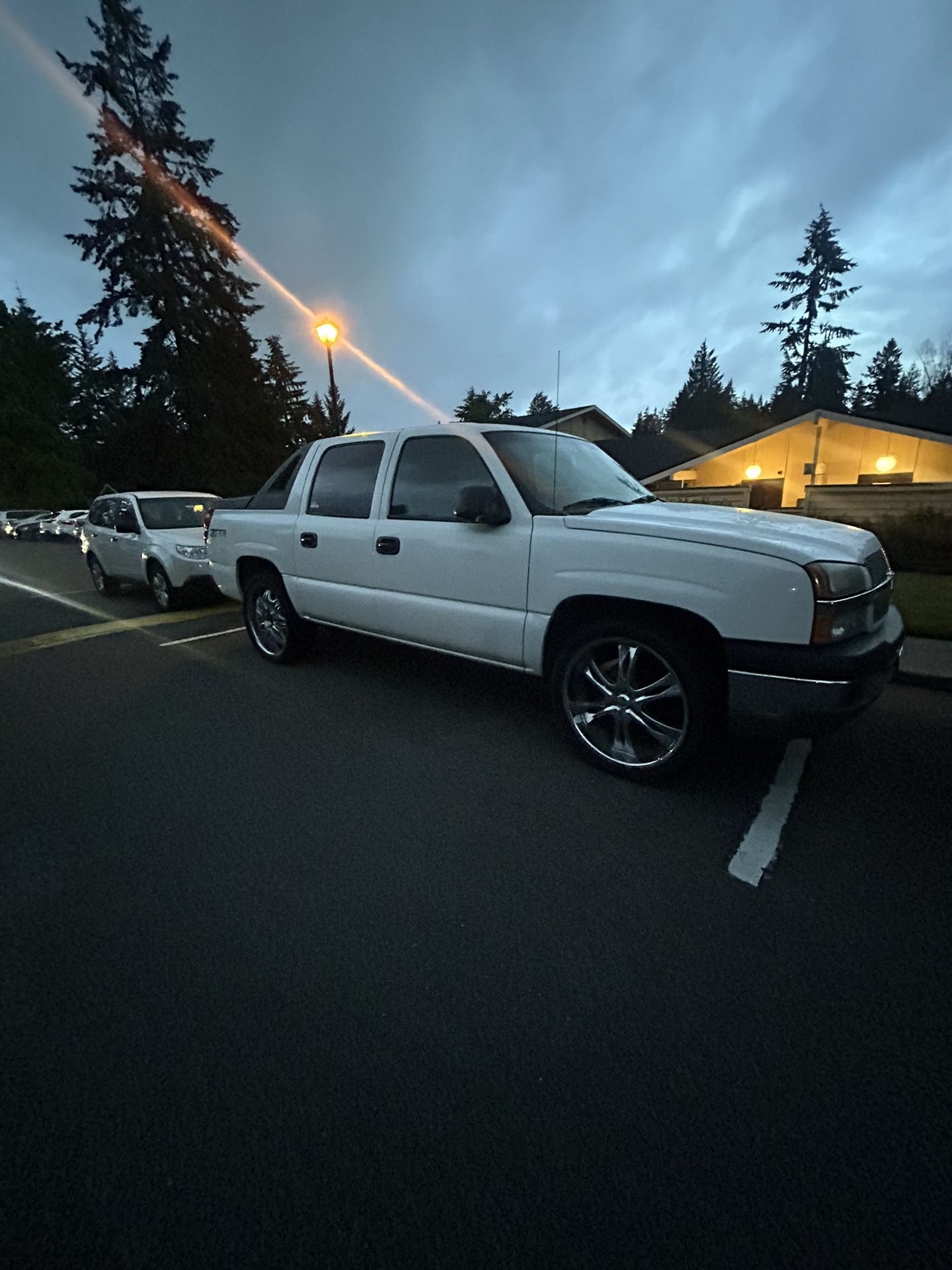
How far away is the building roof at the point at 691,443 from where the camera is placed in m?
16.5

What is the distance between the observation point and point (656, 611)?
2971 millimetres

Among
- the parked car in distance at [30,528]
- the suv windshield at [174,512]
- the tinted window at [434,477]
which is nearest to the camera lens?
the tinted window at [434,477]

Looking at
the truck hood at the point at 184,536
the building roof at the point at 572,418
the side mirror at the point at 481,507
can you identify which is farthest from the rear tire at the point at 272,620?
the building roof at the point at 572,418

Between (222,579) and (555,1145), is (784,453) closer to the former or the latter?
(222,579)

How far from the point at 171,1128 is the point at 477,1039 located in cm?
84

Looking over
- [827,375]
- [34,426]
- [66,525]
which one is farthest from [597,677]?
[827,375]

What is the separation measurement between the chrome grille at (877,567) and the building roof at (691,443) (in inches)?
415

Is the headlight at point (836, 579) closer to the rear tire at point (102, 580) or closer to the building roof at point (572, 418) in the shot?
the rear tire at point (102, 580)

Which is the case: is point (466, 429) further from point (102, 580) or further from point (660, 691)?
point (102, 580)

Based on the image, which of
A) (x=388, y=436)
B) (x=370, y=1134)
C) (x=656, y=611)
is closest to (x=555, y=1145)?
(x=370, y=1134)

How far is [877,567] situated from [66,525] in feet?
103

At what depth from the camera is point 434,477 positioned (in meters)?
3.90

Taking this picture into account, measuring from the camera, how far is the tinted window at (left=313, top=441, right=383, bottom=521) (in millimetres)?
4305

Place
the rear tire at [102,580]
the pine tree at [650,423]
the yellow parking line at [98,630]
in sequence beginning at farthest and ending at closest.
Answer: the pine tree at [650,423]
the rear tire at [102,580]
the yellow parking line at [98,630]
